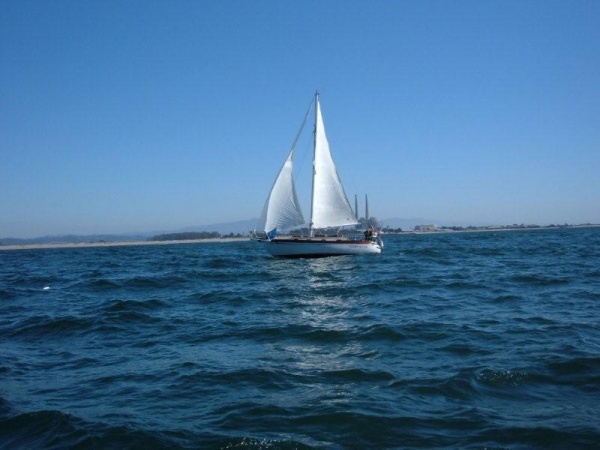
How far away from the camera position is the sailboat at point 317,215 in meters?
41.8

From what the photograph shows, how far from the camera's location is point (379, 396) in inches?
297

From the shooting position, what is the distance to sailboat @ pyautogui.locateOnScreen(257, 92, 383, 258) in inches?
1646

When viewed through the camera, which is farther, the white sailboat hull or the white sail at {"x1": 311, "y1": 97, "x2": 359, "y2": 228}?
the white sail at {"x1": 311, "y1": 97, "x2": 359, "y2": 228}

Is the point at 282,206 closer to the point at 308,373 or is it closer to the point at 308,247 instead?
the point at 308,247

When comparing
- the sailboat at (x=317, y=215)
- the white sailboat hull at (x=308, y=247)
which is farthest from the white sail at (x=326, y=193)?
the white sailboat hull at (x=308, y=247)

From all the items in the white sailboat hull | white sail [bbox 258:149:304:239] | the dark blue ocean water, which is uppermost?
white sail [bbox 258:149:304:239]

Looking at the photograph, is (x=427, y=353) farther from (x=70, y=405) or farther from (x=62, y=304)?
(x=62, y=304)

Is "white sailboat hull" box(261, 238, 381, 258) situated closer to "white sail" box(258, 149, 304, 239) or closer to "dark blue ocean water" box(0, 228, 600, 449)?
"white sail" box(258, 149, 304, 239)

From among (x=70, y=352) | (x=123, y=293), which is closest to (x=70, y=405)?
(x=70, y=352)

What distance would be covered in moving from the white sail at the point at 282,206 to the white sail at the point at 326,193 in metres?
2.47

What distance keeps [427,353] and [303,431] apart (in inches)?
177

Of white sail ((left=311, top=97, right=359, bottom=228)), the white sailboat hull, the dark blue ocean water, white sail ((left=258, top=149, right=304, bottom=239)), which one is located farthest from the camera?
white sail ((left=311, top=97, right=359, bottom=228))

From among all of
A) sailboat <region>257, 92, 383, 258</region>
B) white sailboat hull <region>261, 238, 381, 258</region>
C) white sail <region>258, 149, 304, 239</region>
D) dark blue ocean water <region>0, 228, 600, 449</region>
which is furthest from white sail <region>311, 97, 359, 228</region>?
dark blue ocean water <region>0, 228, 600, 449</region>

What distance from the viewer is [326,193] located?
44312 mm
